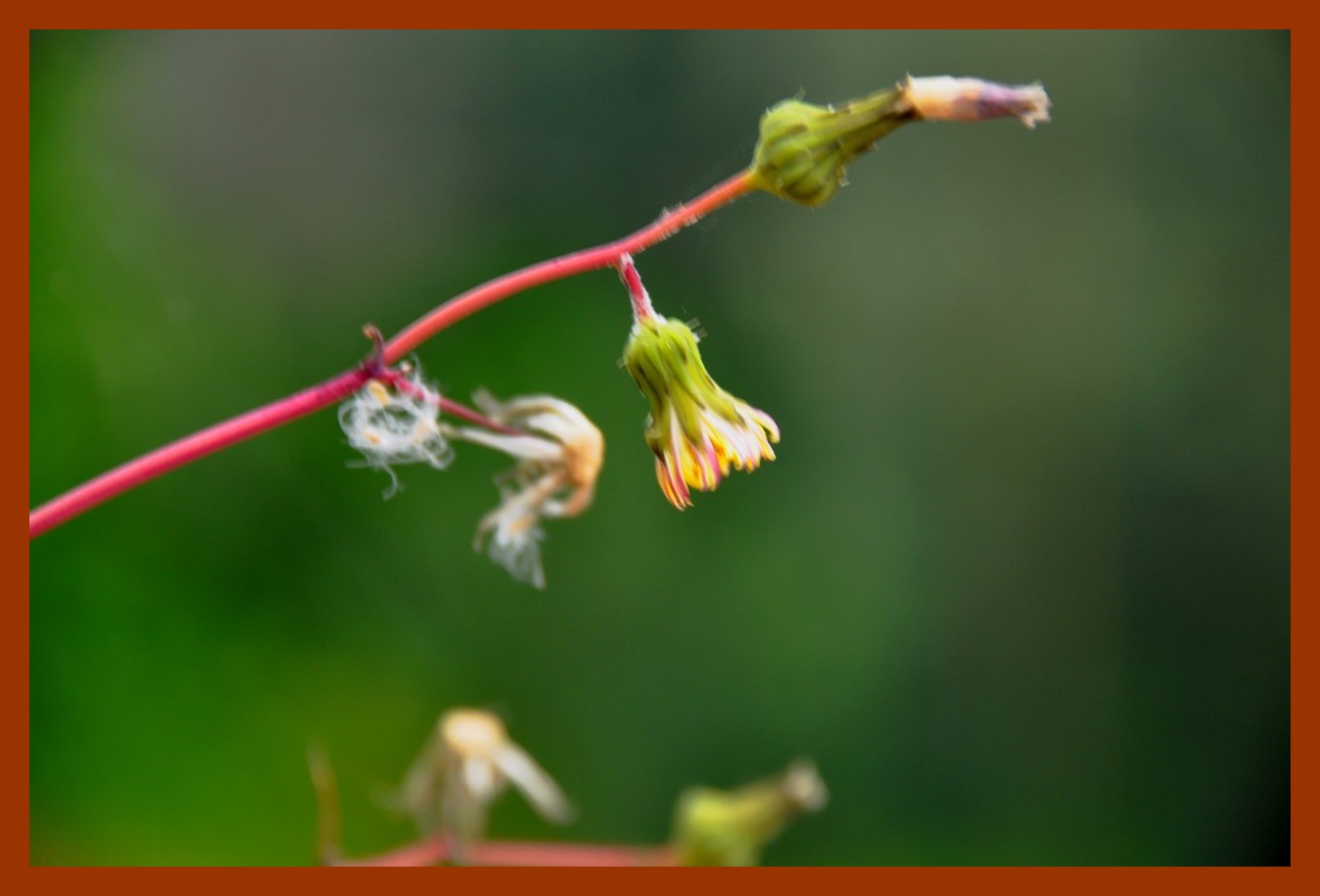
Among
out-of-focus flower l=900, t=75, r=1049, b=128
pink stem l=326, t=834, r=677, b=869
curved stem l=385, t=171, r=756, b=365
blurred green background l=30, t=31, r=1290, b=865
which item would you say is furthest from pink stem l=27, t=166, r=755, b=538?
blurred green background l=30, t=31, r=1290, b=865

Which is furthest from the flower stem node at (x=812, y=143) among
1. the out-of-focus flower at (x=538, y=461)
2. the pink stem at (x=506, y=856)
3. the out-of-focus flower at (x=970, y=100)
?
the pink stem at (x=506, y=856)

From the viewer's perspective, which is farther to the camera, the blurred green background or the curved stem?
the blurred green background

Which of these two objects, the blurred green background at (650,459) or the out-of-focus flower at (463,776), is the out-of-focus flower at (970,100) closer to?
the out-of-focus flower at (463,776)

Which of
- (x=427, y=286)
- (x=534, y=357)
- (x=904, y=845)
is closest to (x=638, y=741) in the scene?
(x=904, y=845)

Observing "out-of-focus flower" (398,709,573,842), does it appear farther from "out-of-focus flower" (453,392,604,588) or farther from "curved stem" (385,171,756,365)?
"curved stem" (385,171,756,365)

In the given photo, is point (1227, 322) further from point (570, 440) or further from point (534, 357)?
point (570, 440)
